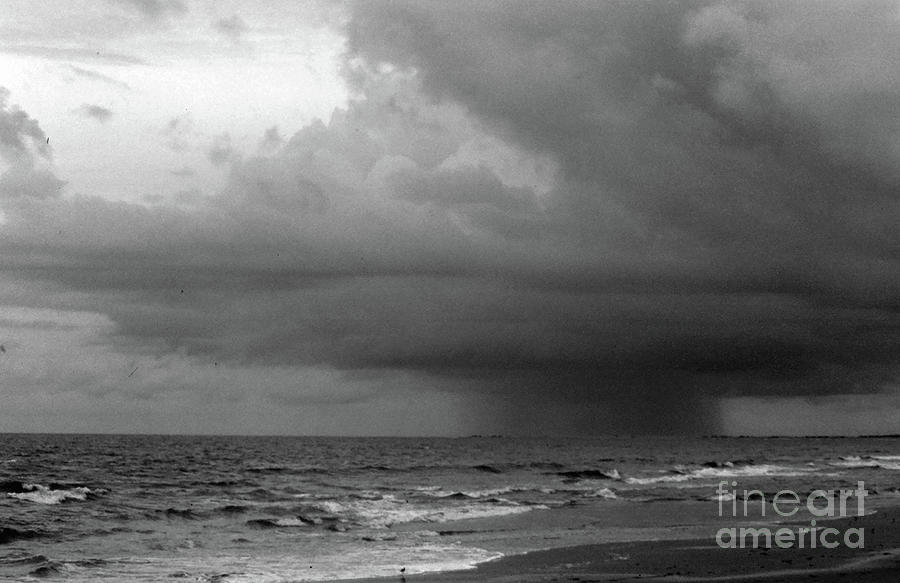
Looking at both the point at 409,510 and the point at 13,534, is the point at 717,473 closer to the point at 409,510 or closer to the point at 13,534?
the point at 409,510

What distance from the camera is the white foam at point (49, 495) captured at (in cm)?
4528

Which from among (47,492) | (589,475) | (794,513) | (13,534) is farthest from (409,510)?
(589,475)

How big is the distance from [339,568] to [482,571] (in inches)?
150

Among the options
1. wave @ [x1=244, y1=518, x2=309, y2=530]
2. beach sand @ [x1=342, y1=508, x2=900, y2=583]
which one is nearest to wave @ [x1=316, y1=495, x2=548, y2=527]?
wave @ [x1=244, y1=518, x2=309, y2=530]

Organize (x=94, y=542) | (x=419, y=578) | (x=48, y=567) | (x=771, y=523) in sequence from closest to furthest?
1. (x=419, y=578)
2. (x=48, y=567)
3. (x=94, y=542)
4. (x=771, y=523)

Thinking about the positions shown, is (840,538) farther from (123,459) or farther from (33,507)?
(123,459)

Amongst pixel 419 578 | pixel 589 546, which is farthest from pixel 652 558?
pixel 419 578

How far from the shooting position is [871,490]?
53.3 m

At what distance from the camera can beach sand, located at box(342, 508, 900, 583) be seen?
2283 centimetres

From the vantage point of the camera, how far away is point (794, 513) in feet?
127

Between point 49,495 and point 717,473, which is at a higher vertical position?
point 717,473

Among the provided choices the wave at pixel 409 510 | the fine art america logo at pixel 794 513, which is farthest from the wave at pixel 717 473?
the wave at pixel 409 510

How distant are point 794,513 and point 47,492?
32903 mm

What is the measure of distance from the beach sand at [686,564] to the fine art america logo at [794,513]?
72 cm
